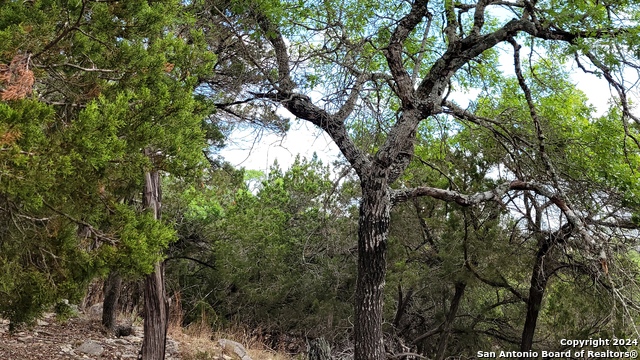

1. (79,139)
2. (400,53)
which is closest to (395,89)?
(400,53)

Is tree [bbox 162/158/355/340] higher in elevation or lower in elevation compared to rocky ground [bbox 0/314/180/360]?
higher

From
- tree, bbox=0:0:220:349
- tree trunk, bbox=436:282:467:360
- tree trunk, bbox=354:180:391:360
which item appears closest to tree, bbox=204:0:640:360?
tree trunk, bbox=354:180:391:360

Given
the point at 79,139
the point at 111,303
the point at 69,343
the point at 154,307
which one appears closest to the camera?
the point at 79,139

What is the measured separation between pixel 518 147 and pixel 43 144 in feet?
15.6

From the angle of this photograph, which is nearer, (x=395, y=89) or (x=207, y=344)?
(x=395, y=89)

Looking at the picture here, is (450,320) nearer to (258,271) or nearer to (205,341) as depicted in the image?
(258,271)

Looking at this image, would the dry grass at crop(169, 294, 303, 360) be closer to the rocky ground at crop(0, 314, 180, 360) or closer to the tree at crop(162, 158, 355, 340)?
the rocky ground at crop(0, 314, 180, 360)

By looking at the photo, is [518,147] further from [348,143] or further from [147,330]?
[147,330]

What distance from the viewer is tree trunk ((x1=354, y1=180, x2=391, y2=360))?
564cm

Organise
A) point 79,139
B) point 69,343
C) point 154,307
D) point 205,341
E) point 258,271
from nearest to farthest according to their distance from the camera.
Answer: point 79,139, point 154,307, point 69,343, point 205,341, point 258,271

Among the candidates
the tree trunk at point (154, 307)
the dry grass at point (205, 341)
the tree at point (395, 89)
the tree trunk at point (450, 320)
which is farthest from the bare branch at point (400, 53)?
the dry grass at point (205, 341)

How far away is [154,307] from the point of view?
6984mm

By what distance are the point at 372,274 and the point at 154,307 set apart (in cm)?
292

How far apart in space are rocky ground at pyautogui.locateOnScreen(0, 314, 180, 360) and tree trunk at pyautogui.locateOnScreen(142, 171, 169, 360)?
108 cm
